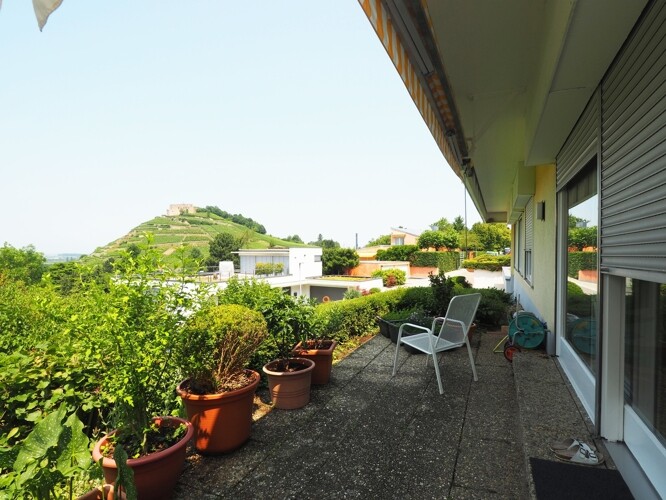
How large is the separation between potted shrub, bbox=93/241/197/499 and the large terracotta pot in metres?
0.21

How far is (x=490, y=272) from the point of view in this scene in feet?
95.3

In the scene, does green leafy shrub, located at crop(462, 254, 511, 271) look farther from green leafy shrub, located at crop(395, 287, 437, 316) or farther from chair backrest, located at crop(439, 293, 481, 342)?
chair backrest, located at crop(439, 293, 481, 342)

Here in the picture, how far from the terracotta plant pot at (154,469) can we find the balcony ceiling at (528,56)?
102 inches

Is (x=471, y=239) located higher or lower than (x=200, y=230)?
lower

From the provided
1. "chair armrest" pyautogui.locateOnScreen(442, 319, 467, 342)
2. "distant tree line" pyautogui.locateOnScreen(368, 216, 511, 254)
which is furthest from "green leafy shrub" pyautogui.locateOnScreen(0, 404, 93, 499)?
"distant tree line" pyautogui.locateOnScreen(368, 216, 511, 254)

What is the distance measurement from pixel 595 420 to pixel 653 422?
0.58m

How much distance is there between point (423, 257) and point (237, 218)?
275ft

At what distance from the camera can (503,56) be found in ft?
8.77

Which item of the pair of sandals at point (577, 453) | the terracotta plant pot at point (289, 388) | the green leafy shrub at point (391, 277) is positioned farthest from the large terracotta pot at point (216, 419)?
the green leafy shrub at point (391, 277)

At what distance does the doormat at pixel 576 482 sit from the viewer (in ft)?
5.48

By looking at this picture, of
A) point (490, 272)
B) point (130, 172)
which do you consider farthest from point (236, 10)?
point (130, 172)

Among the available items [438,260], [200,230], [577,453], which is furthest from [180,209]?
[577,453]

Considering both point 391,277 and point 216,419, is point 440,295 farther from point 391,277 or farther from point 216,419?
point 391,277

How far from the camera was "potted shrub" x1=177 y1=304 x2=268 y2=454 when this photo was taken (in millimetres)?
2490
